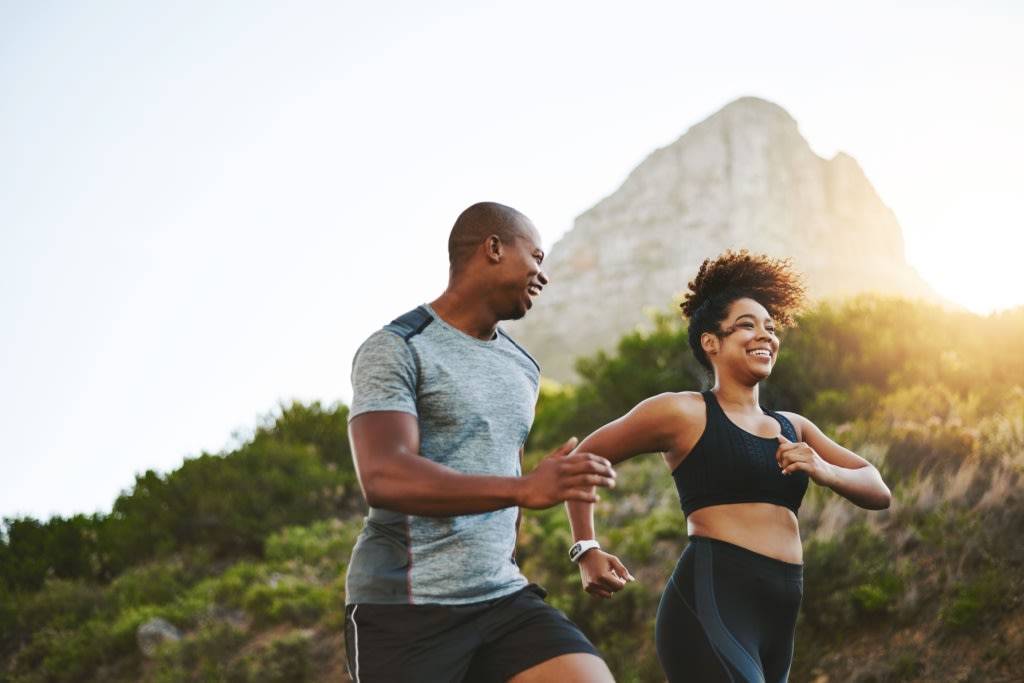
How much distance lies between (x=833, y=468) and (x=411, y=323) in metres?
1.61

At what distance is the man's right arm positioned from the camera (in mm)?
2119

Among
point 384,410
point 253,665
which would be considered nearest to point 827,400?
point 253,665

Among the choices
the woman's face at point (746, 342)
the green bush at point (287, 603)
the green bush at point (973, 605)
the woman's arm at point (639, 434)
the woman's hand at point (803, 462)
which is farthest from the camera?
the green bush at point (287, 603)

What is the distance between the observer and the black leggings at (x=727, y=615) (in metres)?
3.16

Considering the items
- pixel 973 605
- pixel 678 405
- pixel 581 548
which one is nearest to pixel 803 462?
pixel 678 405

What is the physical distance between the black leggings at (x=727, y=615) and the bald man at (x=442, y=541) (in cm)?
63

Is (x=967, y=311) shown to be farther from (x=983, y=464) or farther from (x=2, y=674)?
(x=2, y=674)

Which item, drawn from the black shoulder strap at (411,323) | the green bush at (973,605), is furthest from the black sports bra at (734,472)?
the green bush at (973,605)

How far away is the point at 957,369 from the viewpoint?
11.6 m

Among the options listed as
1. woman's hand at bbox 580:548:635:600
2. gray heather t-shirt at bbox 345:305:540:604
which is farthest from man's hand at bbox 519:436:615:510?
woman's hand at bbox 580:548:635:600

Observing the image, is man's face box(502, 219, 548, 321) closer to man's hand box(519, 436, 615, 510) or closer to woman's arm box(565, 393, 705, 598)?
woman's arm box(565, 393, 705, 598)

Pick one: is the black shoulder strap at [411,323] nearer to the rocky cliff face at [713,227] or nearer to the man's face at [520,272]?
the man's face at [520,272]

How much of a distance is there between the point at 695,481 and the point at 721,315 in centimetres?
69

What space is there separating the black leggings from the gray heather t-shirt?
30.7 inches
